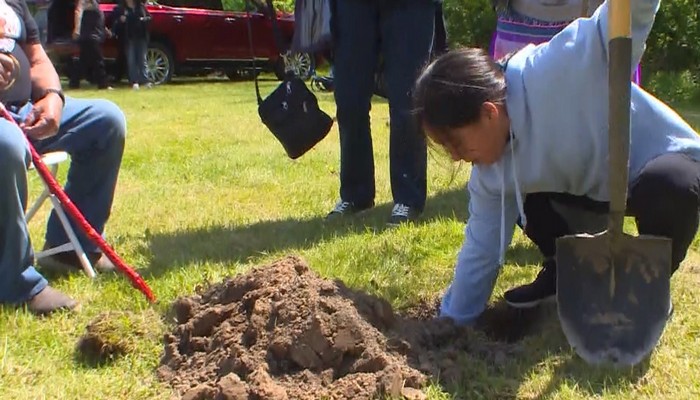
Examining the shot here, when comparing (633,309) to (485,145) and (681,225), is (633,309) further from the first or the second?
(485,145)

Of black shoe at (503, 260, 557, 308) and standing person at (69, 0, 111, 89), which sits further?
standing person at (69, 0, 111, 89)

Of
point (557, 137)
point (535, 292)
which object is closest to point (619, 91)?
point (557, 137)

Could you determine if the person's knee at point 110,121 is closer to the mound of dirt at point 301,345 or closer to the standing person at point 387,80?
the mound of dirt at point 301,345

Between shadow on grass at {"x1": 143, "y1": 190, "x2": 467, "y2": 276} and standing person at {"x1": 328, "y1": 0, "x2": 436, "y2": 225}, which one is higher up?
standing person at {"x1": 328, "y1": 0, "x2": 436, "y2": 225}

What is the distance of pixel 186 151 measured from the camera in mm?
7273

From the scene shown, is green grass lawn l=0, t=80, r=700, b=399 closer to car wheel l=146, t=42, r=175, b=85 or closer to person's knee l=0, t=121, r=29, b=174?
person's knee l=0, t=121, r=29, b=174

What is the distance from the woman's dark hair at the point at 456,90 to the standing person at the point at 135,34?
12.7m

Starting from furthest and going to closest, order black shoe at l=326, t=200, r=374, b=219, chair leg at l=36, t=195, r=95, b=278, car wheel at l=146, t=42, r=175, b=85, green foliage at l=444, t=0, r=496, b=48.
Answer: car wheel at l=146, t=42, r=175, b=85 < green foliage at l=444, t=0, r=496, b=48 < black shoe at l=326, t=200, r=374, b=219 < chair leg at l=36, t=195, r=95, b=278

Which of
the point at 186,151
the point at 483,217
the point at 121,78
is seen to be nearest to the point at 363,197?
the point at 483,217

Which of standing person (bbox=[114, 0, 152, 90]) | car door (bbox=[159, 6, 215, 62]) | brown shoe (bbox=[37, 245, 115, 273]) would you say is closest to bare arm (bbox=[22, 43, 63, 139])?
brown shoe (bbox=[37, 245, 115, 273])

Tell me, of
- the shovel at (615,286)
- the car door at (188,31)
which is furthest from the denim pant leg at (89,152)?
the car door at (188,31)

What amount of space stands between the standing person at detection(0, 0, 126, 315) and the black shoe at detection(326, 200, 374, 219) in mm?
1261

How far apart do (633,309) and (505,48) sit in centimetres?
151

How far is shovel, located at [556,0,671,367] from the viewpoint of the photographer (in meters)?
2.52
